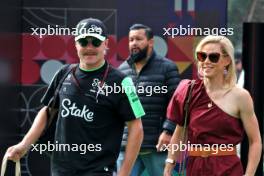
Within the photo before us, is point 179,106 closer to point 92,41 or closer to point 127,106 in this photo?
point 127,106

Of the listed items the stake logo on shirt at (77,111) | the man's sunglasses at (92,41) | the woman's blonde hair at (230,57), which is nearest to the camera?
the stake logo on shirt at (77,111)

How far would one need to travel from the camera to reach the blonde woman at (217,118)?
4.67 meters

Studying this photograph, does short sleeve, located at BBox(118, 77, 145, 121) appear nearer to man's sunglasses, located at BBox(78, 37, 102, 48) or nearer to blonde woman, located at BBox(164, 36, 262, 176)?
man's sunglasses, located at BBox(78, 37, 102, 48)

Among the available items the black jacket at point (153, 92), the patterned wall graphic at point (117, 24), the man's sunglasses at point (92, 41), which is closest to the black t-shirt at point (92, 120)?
the man's sunglasses at point (92, 41)

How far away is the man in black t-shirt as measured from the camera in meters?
4.51

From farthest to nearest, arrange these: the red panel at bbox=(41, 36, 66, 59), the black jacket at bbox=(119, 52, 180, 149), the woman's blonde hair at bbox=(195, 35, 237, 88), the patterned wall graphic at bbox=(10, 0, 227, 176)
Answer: the red panel at bbox=(41, 36, 66, 59) → the patterned wall graphic at bbox=(10, 0, 227, 176) → the black jacket at bbox=(119, 52, 180, 149) → the woman's blonde hair at bbox=(195, 35, 237, 88)

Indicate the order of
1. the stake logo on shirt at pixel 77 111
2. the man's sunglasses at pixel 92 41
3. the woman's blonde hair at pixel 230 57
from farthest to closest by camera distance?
the woman's blonde hair at pixel 230 57 → the man's sunglasses at pixel 92 41 → the stake logo on shirt at pixel 77 111

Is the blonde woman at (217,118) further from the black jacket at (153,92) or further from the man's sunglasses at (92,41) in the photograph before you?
the black jacket at (153,92)

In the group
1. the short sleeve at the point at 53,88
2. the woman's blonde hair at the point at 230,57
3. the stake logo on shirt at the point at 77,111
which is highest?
the woman's blonde hair at the point at 230,57

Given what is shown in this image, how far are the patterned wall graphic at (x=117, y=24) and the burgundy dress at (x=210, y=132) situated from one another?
7.49ft

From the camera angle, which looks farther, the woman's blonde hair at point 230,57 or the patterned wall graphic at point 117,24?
the patterned wall graphic at point 117,24

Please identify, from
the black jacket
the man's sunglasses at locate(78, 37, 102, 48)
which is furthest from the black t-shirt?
the black jacket

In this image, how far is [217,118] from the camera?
4672 mm

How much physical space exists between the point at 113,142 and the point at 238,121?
0.77m
